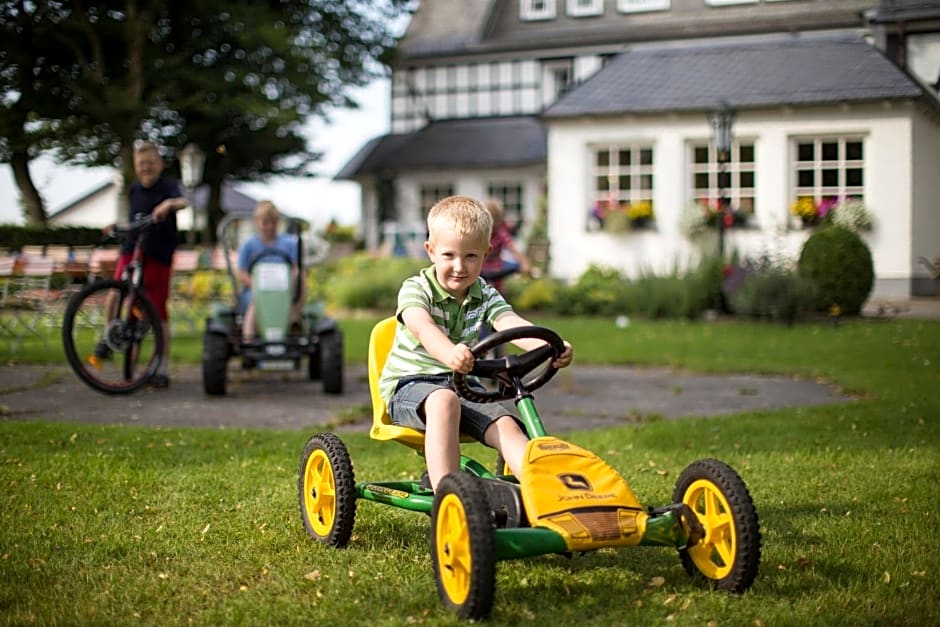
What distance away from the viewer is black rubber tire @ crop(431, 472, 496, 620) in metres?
3.47

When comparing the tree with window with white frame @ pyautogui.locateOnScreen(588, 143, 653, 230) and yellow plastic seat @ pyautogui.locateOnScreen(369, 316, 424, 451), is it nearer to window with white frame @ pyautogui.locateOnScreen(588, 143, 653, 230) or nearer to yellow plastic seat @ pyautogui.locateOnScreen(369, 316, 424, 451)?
window with white frame @ pyautogui.locateOnScreen(588, 143, 653, 230)

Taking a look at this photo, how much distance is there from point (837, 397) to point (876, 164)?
43.9 feet

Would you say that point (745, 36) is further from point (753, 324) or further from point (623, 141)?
point (753, 324)

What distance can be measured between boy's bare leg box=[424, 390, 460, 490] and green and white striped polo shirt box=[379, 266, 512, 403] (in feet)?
1.06

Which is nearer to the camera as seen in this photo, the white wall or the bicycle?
the bicycle

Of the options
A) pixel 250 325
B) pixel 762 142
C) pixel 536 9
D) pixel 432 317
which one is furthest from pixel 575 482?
pixel 536 9

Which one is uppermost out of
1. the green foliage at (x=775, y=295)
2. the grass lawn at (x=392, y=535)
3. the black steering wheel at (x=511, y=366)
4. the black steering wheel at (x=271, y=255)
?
the black steering wheel at (x=271, y=255)

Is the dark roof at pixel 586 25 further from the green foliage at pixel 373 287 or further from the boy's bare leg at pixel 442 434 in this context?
the boy's bare leg at pixel 442 434

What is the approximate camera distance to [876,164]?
21266mm

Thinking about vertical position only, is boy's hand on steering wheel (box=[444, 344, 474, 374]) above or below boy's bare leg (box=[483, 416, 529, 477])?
above

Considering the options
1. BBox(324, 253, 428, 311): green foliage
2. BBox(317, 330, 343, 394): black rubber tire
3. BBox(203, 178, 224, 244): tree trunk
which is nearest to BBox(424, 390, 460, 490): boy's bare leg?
BBox(317, 330, 343, 394): black rubber tire

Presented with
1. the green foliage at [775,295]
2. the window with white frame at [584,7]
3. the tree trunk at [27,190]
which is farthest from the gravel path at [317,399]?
the window with white frame at [584,7]

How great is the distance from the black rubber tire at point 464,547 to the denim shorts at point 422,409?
17.3 inches

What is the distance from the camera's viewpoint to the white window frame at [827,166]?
21.5 meters
